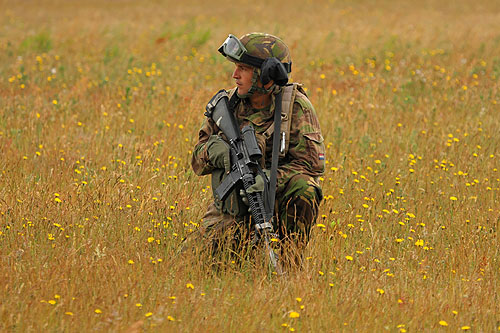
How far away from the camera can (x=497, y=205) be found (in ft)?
17.8

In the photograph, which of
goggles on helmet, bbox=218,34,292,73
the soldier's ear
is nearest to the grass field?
the soldier's ear

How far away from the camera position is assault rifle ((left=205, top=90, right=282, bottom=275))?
3.95 m

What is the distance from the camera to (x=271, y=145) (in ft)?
13.8

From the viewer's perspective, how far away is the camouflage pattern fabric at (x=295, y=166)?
408 cm

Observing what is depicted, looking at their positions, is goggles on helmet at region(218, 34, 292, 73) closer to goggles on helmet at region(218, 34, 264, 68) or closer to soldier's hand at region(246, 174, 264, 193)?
goggles on helmet at region(218, 34, 264, 68)

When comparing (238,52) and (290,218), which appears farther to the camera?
(290,218)

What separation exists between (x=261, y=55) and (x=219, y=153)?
2.03 ft

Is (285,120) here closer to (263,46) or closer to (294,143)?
(294,143)

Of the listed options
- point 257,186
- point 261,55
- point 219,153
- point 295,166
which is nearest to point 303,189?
point 295,166

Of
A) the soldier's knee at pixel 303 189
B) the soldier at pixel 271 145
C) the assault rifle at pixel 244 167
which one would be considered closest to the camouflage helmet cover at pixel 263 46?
the soldier at pixel 271 145

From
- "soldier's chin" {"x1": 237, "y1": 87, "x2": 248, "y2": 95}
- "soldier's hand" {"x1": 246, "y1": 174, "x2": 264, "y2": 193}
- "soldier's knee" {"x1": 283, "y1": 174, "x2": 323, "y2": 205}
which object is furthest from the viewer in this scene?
"soldier's chin" {"x1": 237, "y1": 87, "x2": 248, "y2": 95}

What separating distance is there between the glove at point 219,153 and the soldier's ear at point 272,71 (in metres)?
0.44

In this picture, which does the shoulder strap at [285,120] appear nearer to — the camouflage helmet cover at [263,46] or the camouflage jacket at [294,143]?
the camouflage jacket at [294,143]

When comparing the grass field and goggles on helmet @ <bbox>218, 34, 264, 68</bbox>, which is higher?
goggles on helmet @ <bbox>218, 34, 264, 68</bbox>
